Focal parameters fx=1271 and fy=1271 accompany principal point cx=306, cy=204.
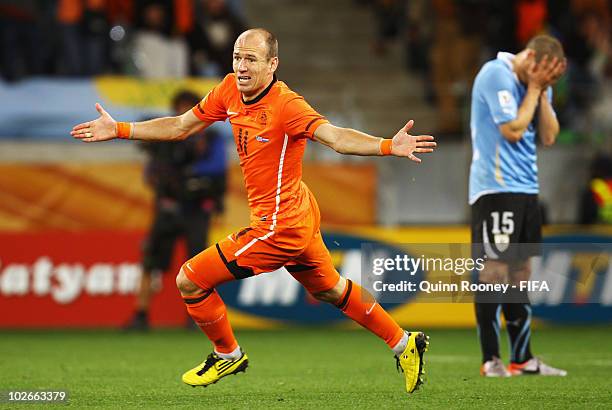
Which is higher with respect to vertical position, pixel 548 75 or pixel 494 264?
pixel 548 75

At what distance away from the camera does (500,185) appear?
8.41 m

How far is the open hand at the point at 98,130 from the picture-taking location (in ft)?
24.0

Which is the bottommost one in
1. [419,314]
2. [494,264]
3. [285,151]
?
[419,314]

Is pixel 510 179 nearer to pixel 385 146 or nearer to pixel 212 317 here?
pixel 385 146

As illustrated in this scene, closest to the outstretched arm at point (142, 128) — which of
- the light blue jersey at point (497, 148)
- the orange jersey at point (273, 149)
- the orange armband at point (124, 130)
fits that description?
the orange armband at point (124, 130)

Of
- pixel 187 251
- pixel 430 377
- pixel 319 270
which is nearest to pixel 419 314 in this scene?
pixel 187 251

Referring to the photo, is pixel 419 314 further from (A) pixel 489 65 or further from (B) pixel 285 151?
(B) pixel 285 151

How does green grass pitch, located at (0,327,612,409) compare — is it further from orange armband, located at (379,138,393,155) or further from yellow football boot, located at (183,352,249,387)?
orange armband, located at (379,138,393,155)

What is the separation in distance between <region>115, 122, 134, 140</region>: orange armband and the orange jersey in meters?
0.61

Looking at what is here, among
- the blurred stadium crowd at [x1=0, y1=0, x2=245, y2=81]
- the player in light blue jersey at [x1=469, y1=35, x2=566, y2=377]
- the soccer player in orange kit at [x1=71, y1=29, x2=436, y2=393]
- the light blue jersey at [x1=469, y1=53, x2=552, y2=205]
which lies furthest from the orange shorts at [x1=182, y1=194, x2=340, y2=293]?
the blurred stadium crowd at [x1=0, y1=0, x2=245, y2=81]

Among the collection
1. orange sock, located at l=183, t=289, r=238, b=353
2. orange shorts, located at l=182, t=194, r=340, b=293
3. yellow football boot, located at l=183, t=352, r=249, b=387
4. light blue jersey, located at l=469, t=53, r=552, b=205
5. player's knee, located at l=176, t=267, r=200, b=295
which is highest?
light blue jersey, located at l=469, t=53, r=552, b=205

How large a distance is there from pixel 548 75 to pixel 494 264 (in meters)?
1.28

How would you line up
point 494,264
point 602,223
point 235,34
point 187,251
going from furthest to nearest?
1. point 235,34
2. point 602,223
3. point 187,251
4. point 494,264

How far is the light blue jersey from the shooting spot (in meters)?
8.39
